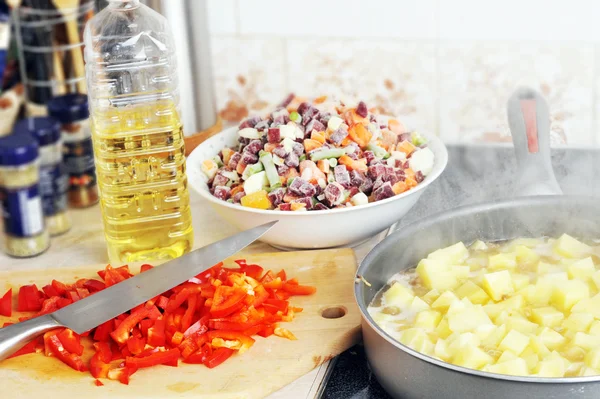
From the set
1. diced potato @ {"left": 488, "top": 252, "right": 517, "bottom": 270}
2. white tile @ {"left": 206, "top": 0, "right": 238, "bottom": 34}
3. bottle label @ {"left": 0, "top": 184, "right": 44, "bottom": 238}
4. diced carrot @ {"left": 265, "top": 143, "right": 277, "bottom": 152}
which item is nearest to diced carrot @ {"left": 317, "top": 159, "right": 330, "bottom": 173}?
diced carrot @ {"left": 265, "top": 143, "right": 277, "bottom": 152}

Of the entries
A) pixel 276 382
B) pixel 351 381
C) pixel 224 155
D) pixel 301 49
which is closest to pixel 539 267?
pixel 351 381

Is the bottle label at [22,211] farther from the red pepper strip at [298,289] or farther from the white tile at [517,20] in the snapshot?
the white tile at [517,20]

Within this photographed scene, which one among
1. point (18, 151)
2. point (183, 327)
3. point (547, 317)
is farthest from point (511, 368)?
point (18, 151)

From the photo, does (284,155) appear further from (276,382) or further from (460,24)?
(460,24)

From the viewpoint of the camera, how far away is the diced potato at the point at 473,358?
3.51ft

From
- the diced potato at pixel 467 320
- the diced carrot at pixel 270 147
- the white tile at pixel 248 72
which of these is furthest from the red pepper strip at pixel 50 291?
the white tile at pixel 248 72

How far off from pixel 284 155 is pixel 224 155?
0.56ft

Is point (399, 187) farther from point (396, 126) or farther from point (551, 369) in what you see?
point (551, 369)

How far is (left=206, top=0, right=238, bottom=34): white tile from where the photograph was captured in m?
2.20

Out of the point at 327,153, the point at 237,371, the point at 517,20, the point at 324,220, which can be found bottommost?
the point at 237,371

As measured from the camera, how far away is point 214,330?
1262 mm

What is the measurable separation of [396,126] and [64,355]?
0.82 m

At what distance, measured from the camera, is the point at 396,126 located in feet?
5.57

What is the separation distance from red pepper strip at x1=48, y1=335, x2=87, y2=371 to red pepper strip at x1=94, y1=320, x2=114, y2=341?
0.18 ft
